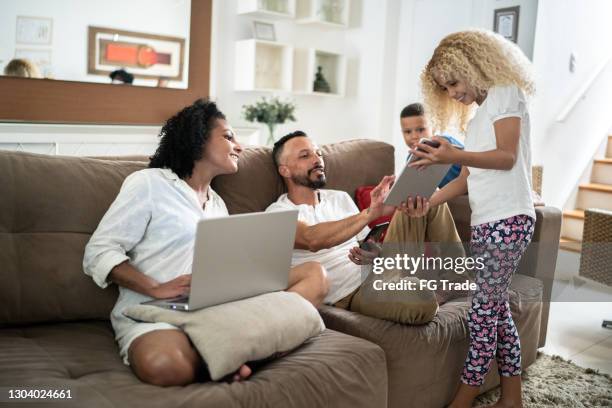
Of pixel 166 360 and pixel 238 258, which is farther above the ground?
pixel 238 258

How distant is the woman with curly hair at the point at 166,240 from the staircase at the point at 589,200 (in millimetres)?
3362

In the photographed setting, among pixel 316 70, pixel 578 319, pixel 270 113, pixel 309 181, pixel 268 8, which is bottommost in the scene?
pixel 578 319

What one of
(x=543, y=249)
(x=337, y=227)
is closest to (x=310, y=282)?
(x=337, y=227)

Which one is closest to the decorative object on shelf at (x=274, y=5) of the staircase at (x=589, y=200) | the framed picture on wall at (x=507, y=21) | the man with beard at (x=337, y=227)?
the framed picture on wall at (x=507, y=21)

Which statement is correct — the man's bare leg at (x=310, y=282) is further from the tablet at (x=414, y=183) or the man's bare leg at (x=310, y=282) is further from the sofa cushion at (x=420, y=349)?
the tablet at (x=414, y=183)

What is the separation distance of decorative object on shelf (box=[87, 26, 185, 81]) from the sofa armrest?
286cm

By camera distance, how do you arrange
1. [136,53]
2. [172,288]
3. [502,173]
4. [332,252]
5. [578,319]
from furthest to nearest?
[136,53] → [578,319] → [332,252] → [502,173] → [172,288]

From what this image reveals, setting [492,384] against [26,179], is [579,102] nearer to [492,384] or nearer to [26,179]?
[492,384]

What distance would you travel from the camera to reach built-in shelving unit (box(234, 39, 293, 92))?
4.57 metres

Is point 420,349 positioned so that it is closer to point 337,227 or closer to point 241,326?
point 337,227

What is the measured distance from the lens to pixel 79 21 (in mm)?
3770

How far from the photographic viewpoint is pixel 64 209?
5.80ft

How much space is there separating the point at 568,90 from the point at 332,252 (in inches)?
133

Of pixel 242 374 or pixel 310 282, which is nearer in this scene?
pixel 242 374
